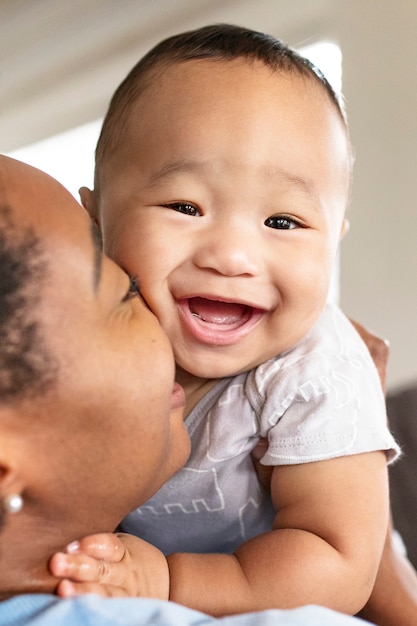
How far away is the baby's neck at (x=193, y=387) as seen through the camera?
96cm

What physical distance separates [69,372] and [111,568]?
0.20 m

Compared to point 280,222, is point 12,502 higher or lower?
lower

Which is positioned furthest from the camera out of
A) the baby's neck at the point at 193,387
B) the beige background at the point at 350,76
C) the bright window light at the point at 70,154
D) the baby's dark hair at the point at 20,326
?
the bright window light at the point at 70,154

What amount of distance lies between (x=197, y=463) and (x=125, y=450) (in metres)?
0.27

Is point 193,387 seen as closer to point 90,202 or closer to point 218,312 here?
point 218,312

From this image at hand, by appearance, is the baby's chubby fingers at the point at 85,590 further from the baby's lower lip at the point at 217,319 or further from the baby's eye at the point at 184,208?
the baby's eye at the point at 184,208

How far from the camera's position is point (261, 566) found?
0.77 m

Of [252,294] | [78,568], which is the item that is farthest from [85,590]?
[252,294]

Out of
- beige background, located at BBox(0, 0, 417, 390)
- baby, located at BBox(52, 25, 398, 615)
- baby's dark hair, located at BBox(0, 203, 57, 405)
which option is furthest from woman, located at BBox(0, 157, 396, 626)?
beige background, located at BBox(0, 0, 417, 390)

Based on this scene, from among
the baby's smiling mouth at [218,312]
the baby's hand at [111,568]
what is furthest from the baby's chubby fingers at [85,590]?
the baby's smiling mouth at [218,312]

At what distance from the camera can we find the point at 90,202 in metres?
0.98

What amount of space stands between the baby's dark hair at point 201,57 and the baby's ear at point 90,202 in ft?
0.09

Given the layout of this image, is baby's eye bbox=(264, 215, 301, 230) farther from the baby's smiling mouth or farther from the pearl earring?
the pearl earring

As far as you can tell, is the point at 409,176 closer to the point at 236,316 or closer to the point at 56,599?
the point at 236,316
